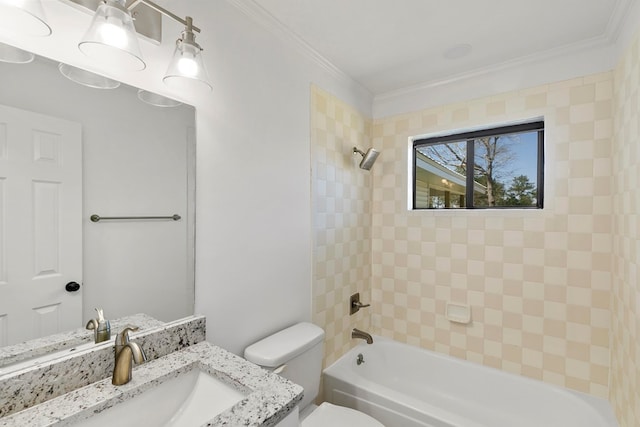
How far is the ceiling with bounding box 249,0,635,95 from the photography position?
146 centimetres

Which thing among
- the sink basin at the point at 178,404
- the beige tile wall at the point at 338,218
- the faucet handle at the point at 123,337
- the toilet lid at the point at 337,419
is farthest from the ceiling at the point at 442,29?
the toilet lid at the point at 337,419

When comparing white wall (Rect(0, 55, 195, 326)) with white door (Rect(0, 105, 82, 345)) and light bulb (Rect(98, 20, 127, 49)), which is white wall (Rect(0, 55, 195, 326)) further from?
light bulb (Rect(98, 20, 127, 49))

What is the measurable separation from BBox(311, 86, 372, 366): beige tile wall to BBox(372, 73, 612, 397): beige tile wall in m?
0.23

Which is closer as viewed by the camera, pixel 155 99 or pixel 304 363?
pixel 155 99

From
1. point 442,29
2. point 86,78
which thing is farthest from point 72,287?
point 442,29

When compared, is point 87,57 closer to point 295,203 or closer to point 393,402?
point 295,203

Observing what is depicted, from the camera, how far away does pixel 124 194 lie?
1.05 m

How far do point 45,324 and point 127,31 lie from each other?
2.98 ft

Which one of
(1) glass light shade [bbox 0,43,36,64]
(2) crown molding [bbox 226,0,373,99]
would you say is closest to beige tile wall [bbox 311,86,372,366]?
(2) crown molding [bbox 226,0,373,99]

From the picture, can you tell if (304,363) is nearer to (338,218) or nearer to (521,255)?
(338,218)

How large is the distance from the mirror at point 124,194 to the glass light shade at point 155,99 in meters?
0.02

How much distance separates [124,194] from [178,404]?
0.75 metres

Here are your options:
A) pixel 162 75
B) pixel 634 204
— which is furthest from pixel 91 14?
pixel 634 204

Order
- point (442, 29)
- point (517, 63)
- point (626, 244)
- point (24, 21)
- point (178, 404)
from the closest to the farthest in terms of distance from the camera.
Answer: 1. point (24, 21)
2. point (178, 404)
3. point (626, 244)
4. point (442, 29)
5. point (517, 63)
